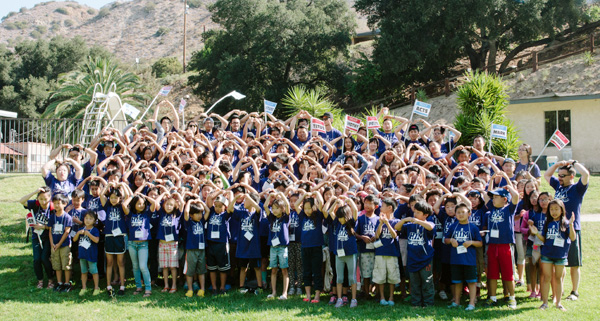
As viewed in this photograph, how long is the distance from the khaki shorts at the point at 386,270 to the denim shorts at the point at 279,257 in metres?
1.36

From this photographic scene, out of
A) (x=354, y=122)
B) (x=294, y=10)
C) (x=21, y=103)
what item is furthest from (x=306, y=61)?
(x=21, y=103)

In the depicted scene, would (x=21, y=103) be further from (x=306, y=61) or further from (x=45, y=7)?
(x=45, y=7)

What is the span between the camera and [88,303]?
8.03 m

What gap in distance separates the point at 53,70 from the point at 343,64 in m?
25.0

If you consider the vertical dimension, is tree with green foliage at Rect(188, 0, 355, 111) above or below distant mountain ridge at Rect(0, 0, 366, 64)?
below

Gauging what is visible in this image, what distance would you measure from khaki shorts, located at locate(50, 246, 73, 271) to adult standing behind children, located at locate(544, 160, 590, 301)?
7.34 metres

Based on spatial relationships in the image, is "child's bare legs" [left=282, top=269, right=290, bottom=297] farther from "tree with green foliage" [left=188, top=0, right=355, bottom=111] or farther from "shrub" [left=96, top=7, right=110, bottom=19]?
"shrub" [left=96, top=7, right=110, bottom=19]

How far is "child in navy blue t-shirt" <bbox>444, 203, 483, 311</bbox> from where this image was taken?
7496 mm

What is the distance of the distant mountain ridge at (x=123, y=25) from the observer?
82.2 meters

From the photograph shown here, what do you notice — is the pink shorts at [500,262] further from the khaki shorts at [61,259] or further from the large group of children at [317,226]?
the khaki shorts at [61,259]

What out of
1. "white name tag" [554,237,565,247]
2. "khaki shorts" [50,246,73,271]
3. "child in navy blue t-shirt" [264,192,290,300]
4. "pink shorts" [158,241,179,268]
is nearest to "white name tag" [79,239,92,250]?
"khaki shorts" [50,246,73,271]

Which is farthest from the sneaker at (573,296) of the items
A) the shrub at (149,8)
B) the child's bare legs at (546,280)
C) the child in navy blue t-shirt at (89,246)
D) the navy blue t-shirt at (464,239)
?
the shrub at (149,8)

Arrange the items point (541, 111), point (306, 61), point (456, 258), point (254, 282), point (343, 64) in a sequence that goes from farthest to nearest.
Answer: point (343, 64) → point (306, 61) → point (541, 111) → point (254, 282) → point (456, 258)

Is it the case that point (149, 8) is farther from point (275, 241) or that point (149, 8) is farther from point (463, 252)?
point (463, 252)
